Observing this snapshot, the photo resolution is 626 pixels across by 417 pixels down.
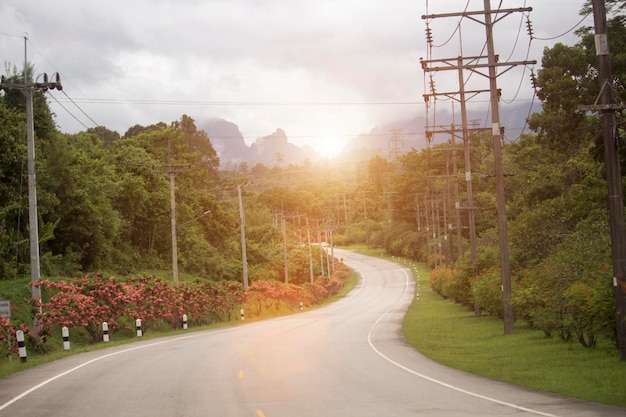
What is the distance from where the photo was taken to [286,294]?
62.3m

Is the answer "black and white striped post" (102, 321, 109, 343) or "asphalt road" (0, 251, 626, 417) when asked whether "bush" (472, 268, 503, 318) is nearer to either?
"asphalt road" (0, 251, 626, 417)

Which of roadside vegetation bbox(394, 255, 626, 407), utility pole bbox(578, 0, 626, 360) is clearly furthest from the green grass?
utility pole bbox(578, 0, 626, 360)

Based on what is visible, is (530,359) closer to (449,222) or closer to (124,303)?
(124,303)

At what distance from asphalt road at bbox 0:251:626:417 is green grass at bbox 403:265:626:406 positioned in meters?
0.78

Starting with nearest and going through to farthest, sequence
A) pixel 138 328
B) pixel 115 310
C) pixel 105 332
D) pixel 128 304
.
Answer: pixel 105 332
pixel 115 310
pixel 138 328
pixel 128 304

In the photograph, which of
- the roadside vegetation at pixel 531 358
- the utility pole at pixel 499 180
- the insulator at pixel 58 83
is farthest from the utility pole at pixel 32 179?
the utility pole at pixel 499 180

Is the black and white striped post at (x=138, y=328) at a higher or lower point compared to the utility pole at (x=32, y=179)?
lower

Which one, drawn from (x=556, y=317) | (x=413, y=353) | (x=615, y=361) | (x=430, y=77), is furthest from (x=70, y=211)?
(x=615, y=361)

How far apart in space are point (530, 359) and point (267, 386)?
27.6ft

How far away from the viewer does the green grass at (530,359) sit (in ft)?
47.9

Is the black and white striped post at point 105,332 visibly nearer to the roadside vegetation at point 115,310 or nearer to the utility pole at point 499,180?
the roadside vegetation at point 115,310

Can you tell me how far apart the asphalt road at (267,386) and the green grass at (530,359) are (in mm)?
784

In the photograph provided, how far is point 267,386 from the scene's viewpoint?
15.2 m

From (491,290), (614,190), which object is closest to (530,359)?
(614,190)
